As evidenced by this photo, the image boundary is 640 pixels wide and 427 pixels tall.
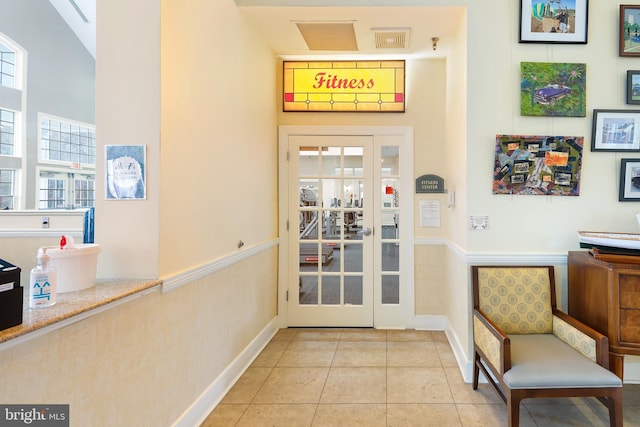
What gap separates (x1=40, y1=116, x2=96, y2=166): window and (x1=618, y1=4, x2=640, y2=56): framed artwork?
6.81 metres

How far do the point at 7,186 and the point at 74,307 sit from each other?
18.4 ft

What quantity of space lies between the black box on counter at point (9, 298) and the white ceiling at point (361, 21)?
89.5 inches

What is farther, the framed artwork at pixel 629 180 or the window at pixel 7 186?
the window at pixel 7 186

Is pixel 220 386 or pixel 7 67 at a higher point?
pixel 7 67

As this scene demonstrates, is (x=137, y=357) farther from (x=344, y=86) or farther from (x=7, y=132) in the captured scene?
(x=7, y=132)

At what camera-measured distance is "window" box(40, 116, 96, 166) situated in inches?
209

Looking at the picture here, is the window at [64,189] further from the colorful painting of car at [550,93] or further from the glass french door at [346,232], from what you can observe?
the colorful painting of car at [550,93]

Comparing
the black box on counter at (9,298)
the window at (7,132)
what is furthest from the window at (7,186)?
the black box on counter at (9,298)

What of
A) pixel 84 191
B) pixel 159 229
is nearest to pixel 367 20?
pixel 159 229

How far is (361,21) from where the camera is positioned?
8.25ft

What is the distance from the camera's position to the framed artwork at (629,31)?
2.26 meters

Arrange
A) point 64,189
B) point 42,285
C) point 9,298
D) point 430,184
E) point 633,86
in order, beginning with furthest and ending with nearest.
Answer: point 64,189, point 430,184, point 633,86, point 42,285, point 9,298

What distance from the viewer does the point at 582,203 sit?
7.52ft

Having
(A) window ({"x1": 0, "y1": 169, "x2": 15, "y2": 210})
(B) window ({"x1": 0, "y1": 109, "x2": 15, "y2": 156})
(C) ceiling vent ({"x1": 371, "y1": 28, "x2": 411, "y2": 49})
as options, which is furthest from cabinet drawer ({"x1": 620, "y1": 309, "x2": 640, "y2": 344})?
(B) window ({"x1": 0, "y1": 109, "x2": 15, "y2": 156})
